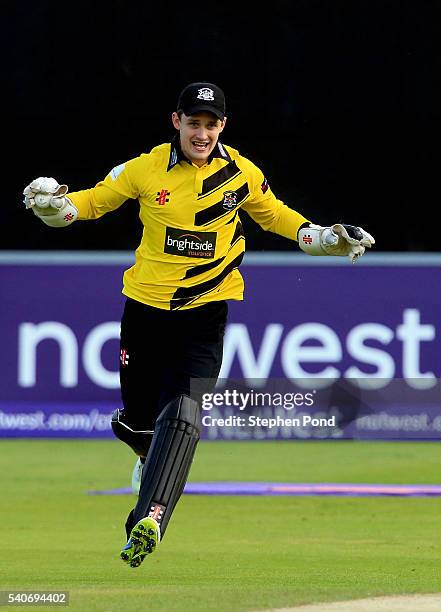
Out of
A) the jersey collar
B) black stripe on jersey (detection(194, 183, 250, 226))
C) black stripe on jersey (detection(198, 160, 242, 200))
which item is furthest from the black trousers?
the jersey collar

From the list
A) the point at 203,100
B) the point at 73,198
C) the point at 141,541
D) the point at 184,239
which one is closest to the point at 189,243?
the point at 184,239

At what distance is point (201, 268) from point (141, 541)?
133 centimetres

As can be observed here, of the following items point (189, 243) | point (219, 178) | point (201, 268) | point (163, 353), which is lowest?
point (163, 353)

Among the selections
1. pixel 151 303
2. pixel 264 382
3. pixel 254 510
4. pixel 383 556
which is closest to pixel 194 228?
pixel 151 303

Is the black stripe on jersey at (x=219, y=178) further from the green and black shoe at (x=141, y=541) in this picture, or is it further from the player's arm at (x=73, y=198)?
the green and black shoe at (x=141, y=541)

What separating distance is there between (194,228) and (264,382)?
419 centimetres

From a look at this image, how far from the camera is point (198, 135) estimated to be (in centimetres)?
621

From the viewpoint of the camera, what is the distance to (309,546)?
292 inches

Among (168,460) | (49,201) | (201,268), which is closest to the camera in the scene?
(168,460)

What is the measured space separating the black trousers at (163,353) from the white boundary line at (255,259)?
374 centimetres

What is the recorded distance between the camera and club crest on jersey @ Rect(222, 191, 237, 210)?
6375 mm

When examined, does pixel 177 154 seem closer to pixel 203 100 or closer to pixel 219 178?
pixel 219 178

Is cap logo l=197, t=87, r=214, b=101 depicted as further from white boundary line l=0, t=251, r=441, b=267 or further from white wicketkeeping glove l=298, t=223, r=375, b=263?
white boundary line l=0, t=251, r=441, b=267

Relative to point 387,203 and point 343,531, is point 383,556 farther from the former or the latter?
point 387,203
